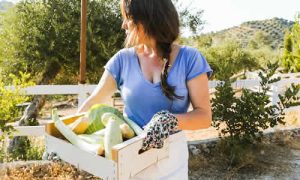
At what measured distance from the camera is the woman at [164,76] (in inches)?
66.0

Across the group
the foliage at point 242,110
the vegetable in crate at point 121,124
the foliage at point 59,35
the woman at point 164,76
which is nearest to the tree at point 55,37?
the foliage at point 59,35

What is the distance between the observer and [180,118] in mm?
1579

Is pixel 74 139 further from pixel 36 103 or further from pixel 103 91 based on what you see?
pixel 36 103

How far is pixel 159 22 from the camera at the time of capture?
5.70ft

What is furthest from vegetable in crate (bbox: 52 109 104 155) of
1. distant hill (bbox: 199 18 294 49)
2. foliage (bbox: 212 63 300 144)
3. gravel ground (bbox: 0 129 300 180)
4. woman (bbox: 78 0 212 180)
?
distant hill (bbox: 199 18 294 49)

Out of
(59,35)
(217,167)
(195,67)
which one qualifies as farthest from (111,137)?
(59,35)

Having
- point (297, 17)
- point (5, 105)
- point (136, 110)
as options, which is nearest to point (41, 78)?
point (5, 105)

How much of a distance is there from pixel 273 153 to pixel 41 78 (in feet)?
15.0

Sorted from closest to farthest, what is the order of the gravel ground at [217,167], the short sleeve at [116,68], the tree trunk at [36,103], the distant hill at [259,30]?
the short sleeve at [116,68]
the gravel ground at [217,167]
the tree trunk at [36,103]
the distant hill at [259,30]

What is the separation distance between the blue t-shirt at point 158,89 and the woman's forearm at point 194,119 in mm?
87

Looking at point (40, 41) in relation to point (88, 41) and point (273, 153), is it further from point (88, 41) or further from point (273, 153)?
point (273, 153)

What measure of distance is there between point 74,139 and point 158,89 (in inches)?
16.8

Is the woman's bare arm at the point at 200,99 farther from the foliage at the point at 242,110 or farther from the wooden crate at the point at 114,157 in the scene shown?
the foliage at the point at 242,110

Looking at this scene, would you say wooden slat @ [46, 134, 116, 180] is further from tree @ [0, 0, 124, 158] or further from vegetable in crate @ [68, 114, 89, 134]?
tree @ [0, 0, 124, 158]
